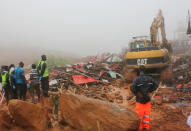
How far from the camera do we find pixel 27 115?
12.5ft

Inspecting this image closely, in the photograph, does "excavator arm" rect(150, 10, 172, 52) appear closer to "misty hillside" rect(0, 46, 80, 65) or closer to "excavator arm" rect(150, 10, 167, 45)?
"excavator arm" rect(150, 10, 167, 45)

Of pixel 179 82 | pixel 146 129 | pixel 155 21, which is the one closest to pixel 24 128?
pixel 146 129

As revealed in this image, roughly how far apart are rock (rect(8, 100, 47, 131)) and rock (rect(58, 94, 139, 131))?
66 cm

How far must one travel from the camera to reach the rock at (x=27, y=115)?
148 inches

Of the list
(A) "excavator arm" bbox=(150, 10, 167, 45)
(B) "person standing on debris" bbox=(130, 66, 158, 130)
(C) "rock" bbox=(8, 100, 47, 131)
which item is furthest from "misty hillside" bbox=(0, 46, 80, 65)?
(B) "person standing on debris" bbox=(130, 66, 158, 130)

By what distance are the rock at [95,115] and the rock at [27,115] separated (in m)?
0.66

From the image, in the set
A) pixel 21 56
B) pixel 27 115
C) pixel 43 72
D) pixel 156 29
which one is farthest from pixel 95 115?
pixel 21 56

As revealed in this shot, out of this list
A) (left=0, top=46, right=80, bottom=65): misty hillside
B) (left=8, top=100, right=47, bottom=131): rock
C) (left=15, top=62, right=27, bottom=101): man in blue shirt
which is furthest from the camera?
(left=0, top=46, right=80, bottom=65): misty hillside

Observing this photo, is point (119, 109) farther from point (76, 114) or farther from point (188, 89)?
point (188, 89)

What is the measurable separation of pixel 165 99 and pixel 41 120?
4.66m

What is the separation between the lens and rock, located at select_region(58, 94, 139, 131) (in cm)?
307

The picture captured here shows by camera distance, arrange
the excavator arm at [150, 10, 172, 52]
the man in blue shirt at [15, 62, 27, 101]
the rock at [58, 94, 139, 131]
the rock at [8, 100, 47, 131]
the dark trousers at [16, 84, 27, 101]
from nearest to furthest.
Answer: the rock at [58, 94, 139, 131]
the rock at [8, 100, 47, 131]
the man in blue shirt at [15, 62, 27, 101]
the dark trousers at [16, 84, 27, 101]
the excavator arm at [150, 10, 172, 52]

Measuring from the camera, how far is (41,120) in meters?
3.97

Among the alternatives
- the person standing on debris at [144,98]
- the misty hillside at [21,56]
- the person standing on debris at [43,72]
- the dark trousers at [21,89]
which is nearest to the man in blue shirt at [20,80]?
the dark trousers at [21,89]
